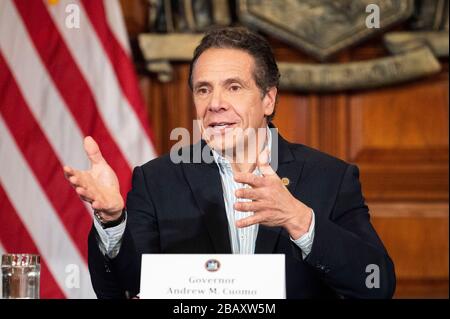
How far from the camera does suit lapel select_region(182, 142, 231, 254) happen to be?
219 centimetres

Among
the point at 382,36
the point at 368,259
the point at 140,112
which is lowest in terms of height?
the point at 368,259

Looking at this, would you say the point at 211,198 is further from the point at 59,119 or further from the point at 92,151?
the point at 59,119

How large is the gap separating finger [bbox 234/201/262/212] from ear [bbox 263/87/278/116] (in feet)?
2.43

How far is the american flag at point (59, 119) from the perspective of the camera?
11.0 ft

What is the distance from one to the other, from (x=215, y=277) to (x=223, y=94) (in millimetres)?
748

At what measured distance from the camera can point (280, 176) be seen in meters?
2.31

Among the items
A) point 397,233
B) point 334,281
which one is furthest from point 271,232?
point 397,233

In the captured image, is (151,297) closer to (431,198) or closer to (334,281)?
(334,281)

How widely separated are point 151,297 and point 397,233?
2303 mm

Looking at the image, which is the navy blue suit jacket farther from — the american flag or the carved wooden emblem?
the carved wooden emblem

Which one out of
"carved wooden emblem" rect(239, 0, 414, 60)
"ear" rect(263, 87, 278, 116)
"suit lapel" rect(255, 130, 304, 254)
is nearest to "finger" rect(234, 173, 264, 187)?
"suit lapel" rect(255, 130, 304, 254)

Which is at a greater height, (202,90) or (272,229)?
(202,90)

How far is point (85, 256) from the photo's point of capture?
3.33 metres

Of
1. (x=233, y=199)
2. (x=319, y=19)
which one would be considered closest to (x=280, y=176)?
(x=233, y=199)
